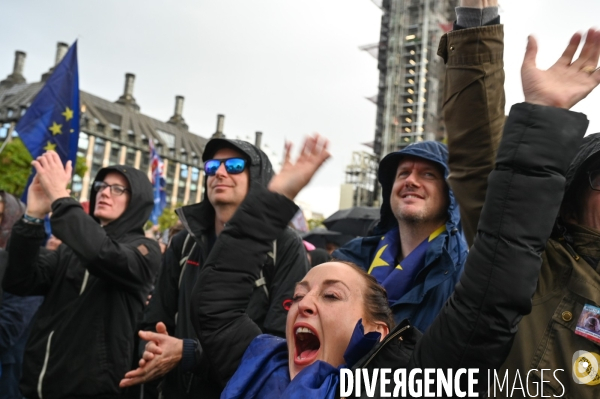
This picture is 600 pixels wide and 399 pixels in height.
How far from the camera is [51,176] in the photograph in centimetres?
366

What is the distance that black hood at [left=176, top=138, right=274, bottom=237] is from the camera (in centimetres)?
333

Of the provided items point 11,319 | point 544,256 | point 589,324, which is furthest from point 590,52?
point 11,319

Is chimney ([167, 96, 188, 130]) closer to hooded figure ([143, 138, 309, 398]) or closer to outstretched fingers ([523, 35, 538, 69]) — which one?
hooded figure ([143, 138, 309, 398])

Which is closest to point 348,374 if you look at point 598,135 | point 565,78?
point 565,78

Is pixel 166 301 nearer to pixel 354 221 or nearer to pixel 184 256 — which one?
pixel 184 256

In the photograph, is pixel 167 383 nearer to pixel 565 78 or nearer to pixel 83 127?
pixel 565 78

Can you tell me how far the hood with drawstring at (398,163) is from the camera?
296 centimetres

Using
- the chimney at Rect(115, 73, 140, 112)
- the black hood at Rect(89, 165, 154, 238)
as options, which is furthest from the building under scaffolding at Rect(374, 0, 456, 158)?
the black hood at Rect(89, 165, 154, 238)

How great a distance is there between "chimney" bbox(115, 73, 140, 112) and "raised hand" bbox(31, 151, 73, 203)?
87965 mm

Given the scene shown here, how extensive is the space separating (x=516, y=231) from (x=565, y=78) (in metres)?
0.46

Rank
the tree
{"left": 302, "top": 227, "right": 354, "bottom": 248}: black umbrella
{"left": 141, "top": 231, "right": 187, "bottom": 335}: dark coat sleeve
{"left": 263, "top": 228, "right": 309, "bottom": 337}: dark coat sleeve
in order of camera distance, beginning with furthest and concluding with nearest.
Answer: the tree, {"left": 302, "top": 227, "right": 354, "bottom": 248}: black umbrella, {"left": 141, "top": 231, "right": 187, "bottom": 335}: dark coat sleeve, {"left": 263, "top": 228, "right": 309, "bottom": 337}: dark coat sleeve

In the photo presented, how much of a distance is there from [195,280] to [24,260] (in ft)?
4.17

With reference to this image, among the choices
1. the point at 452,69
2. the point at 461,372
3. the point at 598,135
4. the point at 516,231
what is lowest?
the point at 461,372

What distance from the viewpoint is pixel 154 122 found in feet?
298
